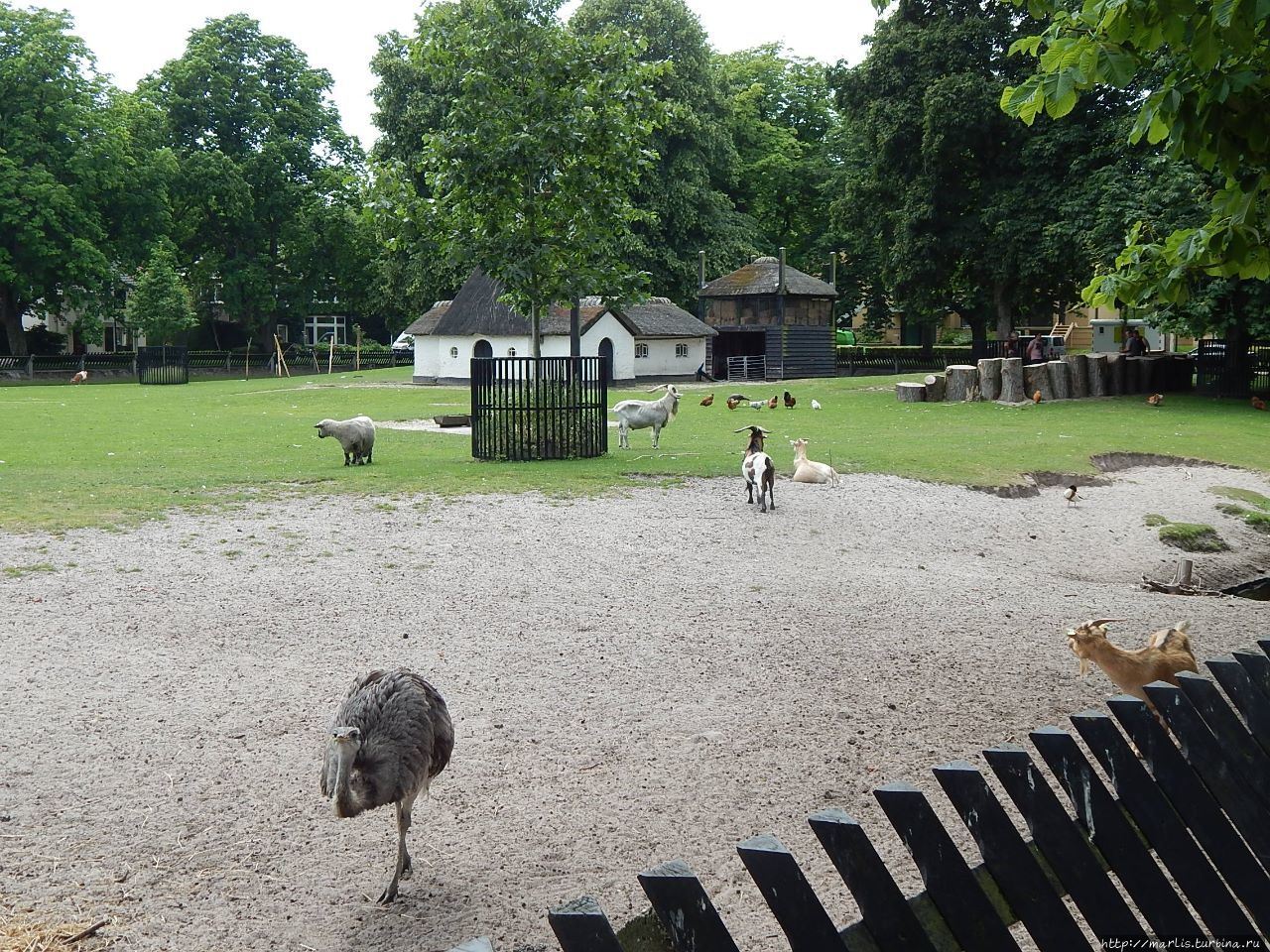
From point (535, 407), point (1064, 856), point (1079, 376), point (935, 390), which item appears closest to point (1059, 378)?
point (1079, 376)

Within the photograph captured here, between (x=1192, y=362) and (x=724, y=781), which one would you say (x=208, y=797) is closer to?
(x=724, y=781)

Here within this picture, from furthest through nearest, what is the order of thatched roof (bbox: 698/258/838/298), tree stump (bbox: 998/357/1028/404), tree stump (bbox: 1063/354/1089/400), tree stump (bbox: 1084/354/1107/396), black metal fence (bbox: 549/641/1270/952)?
thatched roof (bbox: 698/258/838/298)
tree stump (bbox: 1084/354/1107/396)
tree stump (bbox: 1063/354/1089/400)
tree stump (bbox: 998/357/1028/404)
black metal fence (bbox: 549/641/1270/952)

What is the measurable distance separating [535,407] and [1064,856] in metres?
19.3

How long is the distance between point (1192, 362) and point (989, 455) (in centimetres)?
2308

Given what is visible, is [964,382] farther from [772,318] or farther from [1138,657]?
[1138,657]

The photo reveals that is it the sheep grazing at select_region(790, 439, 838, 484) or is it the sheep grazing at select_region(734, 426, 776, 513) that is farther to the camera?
the sheep grazing at select_region(790, 439, 838, 484)

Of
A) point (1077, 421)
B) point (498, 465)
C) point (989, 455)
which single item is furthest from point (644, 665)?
point (1077, 421)

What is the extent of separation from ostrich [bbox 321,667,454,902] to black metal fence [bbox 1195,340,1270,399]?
39.1m

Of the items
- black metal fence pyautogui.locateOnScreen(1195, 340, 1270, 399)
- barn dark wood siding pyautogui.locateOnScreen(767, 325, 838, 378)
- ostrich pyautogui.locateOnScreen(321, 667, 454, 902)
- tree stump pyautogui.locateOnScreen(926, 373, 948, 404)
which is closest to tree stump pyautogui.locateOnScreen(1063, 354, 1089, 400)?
tree stump pyautogui.locateOnScreen(926, 373, 948, 404)

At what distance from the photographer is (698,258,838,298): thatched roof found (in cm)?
5753

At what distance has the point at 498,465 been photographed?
2122 cm

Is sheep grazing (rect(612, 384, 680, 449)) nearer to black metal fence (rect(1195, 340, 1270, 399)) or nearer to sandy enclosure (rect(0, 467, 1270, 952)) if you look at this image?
sandy enclosure (rect(0, 467, 1270, 952))

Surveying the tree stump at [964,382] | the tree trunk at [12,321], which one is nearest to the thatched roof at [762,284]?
the tree stump at [964,382]

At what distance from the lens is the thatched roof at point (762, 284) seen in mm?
57531
